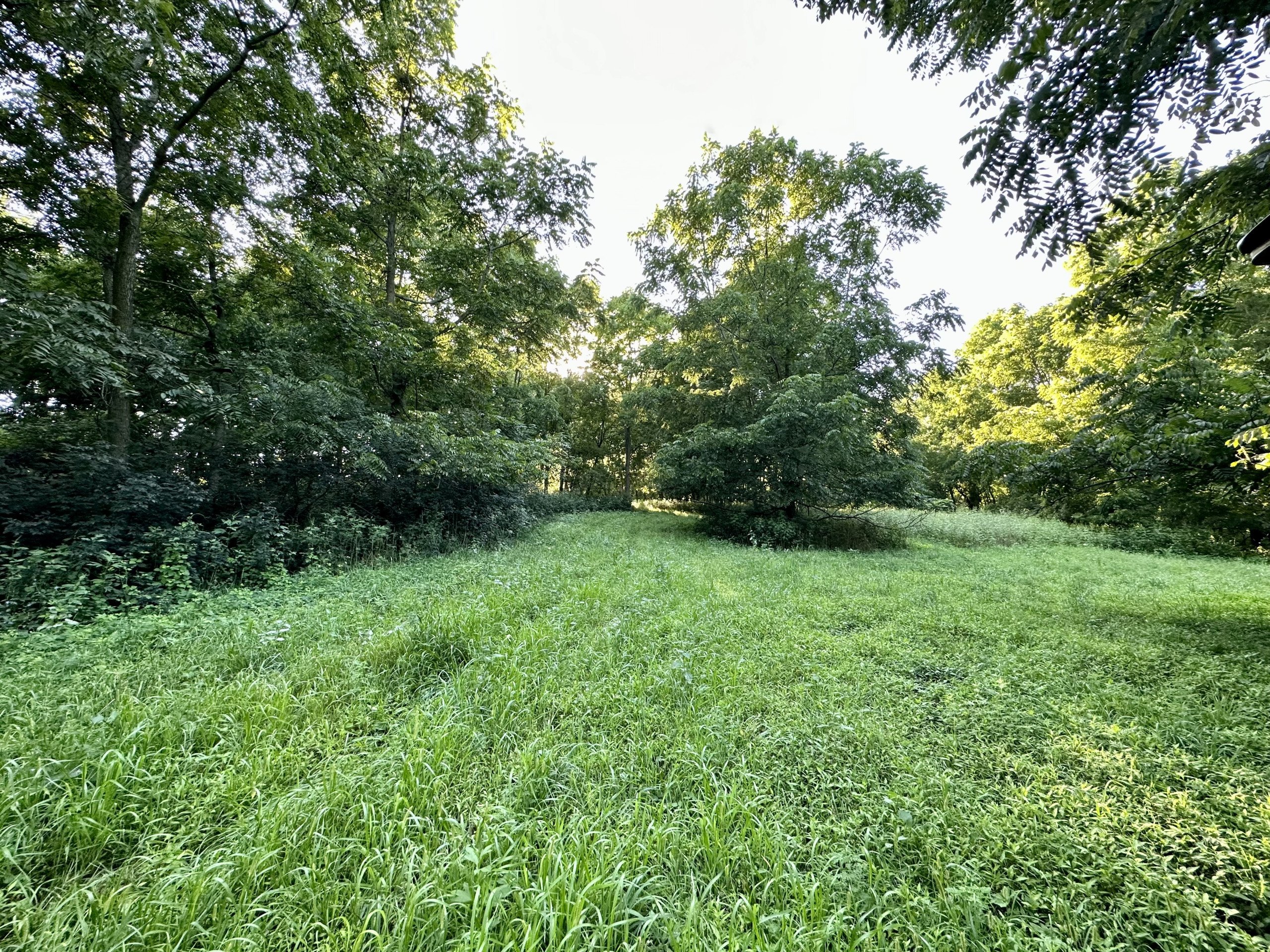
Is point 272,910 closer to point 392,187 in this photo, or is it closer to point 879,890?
point 879,890

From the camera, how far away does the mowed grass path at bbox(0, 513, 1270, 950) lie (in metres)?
1.52

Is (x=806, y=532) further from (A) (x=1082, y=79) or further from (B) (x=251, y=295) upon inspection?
(B) (x=251, y=295)

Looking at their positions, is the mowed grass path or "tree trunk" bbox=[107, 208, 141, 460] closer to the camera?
the mowed grass path

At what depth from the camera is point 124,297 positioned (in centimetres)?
603

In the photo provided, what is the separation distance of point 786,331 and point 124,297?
14.6 metres

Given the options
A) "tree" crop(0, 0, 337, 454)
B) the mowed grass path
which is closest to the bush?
the mowed grass path

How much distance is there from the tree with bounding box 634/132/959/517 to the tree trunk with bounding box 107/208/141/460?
10.8m

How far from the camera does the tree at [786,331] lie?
37.9ft

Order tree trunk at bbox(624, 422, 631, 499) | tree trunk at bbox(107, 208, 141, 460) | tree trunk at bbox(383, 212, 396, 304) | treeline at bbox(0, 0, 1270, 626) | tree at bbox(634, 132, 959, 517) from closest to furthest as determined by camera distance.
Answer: treeline at bbox(0, 0, 1270, 626) < tree trunk at bbox(107, 208, 141, 460) < tree trunk at bbox(383, 212, 396, 304) < tree at bbox(634, 132, 959, 517) < tree trunk at bbox(624, 422, 631, 499)

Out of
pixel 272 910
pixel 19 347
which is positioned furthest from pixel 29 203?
pixel 272 910

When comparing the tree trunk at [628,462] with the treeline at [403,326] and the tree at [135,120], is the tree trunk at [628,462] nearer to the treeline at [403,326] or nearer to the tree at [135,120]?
the treeline at [403,326]

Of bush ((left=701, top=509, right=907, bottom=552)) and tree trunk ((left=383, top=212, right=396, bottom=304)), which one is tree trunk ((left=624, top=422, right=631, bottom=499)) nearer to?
bush ((left=701, top=509, right=907, bottom=552))

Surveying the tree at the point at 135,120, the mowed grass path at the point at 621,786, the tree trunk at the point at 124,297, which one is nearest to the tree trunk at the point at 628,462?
the tree at the point at 135,120

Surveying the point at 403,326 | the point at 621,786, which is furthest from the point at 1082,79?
the point at 403,326
